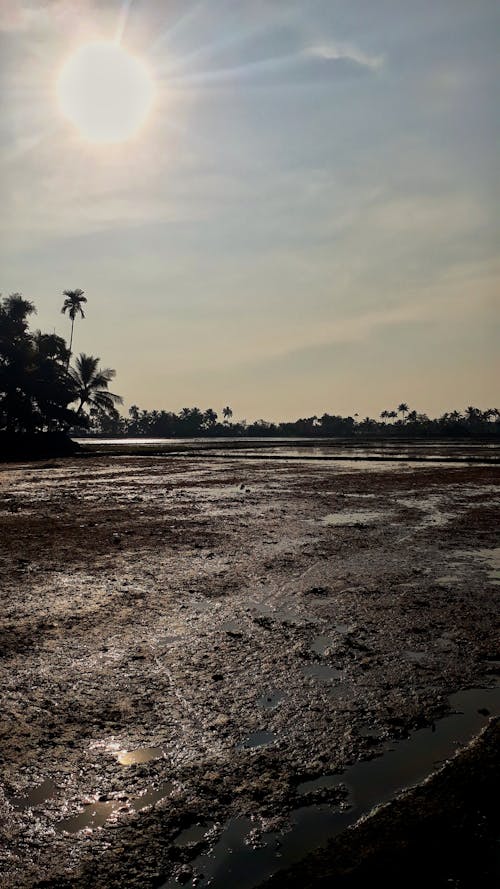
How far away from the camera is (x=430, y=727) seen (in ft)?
14.5

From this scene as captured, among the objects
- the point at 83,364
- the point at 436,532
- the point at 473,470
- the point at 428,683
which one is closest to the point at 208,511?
the point at 436,532

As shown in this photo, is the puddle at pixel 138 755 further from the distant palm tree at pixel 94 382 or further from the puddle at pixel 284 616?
the distant palm tree at pixel 94 382

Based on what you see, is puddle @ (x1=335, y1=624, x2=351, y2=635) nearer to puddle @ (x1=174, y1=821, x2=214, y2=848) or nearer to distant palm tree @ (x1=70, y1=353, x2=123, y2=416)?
puddle @ (x1=174, y1=821, x2=214, y2=848)

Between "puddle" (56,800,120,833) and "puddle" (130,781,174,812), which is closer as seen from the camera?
"puddle" (56,800,120,833)

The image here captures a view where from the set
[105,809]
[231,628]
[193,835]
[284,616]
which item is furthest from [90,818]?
[284,616]

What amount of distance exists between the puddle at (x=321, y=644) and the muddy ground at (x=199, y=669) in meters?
0.05

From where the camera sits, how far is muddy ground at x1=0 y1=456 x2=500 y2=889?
3410 mm

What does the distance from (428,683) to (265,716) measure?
4.92 ft

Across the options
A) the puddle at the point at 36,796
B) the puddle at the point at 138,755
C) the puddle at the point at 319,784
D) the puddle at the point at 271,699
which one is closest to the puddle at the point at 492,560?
the puddle at the point at 271,699

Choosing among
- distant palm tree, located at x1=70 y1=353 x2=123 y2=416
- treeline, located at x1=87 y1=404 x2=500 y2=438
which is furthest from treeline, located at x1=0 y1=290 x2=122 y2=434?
treeline, located at x1=87 y1=404 x2=500 y2=438

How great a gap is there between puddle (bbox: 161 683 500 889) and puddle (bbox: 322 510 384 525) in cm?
977

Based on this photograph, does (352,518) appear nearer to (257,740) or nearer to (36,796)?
(257,740)

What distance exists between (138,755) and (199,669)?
4.96 feet

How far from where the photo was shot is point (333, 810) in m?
3.45
